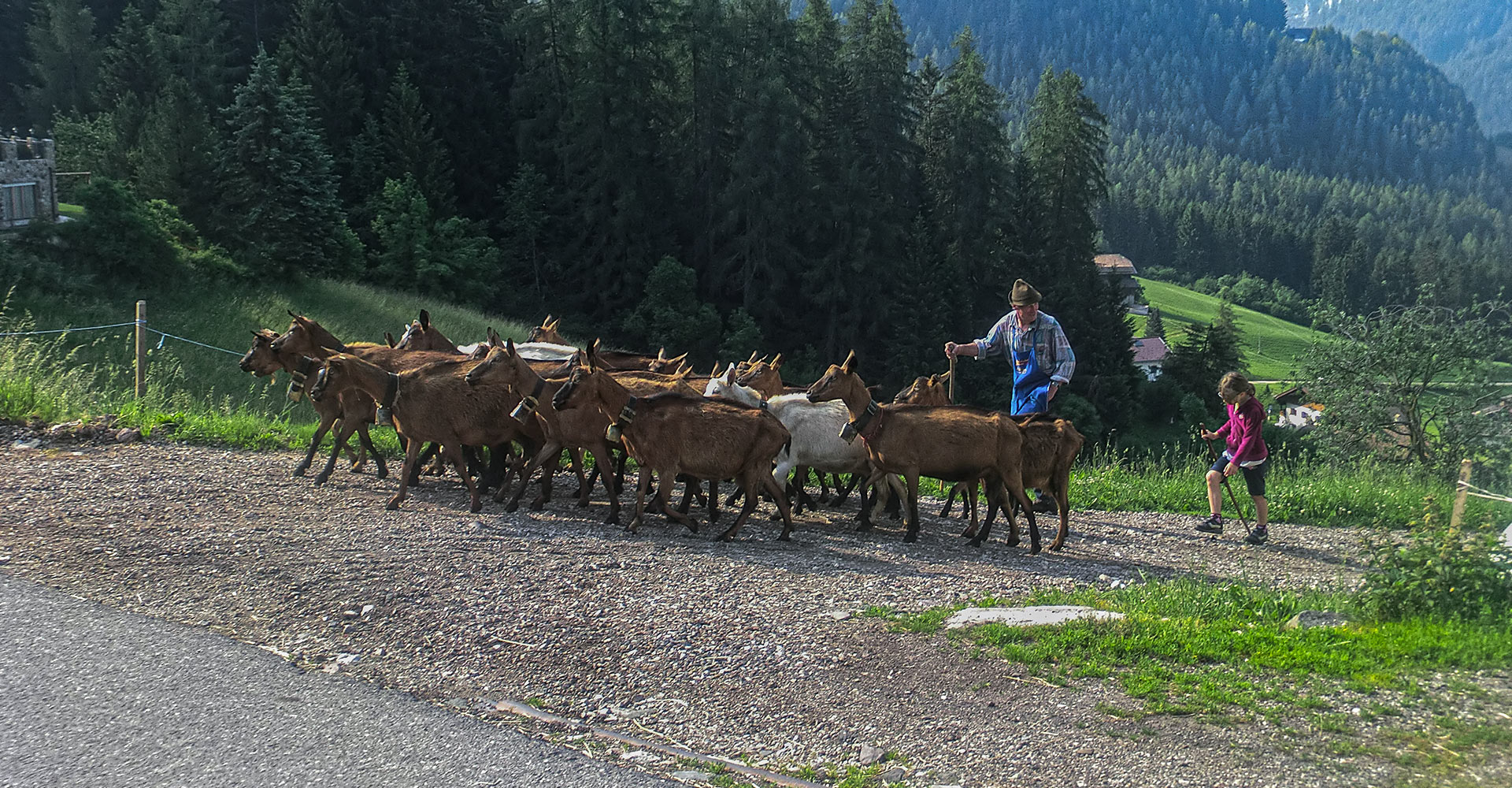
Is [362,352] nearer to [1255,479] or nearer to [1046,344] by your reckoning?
[1046,344]

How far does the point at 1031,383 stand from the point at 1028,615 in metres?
6.16

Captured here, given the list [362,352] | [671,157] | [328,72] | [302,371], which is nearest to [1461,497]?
[362,352]

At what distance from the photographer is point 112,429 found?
15469mm

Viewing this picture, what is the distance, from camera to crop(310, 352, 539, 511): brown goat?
41.9ft

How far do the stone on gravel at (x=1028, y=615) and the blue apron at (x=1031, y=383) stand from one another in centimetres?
554

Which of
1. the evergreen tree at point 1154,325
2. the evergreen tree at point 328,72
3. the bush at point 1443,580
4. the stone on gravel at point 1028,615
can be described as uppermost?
the evergreen tree at point 328,72

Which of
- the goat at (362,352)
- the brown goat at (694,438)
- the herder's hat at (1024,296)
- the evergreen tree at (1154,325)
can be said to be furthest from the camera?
the evergreen tree at (1154,325)

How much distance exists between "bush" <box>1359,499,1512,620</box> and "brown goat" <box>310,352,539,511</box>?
8.60 metres

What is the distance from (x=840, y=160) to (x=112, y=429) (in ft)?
174

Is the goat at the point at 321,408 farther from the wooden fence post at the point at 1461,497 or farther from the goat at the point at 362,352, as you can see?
the wooden fence post at the point at 1461,497

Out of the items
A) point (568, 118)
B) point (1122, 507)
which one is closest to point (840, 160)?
point (568, 118)

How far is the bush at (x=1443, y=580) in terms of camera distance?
7535mm

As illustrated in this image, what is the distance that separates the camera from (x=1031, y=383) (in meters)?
13.9

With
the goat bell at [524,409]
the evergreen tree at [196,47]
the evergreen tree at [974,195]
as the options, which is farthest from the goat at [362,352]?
the evergreen tree at [974,195]
